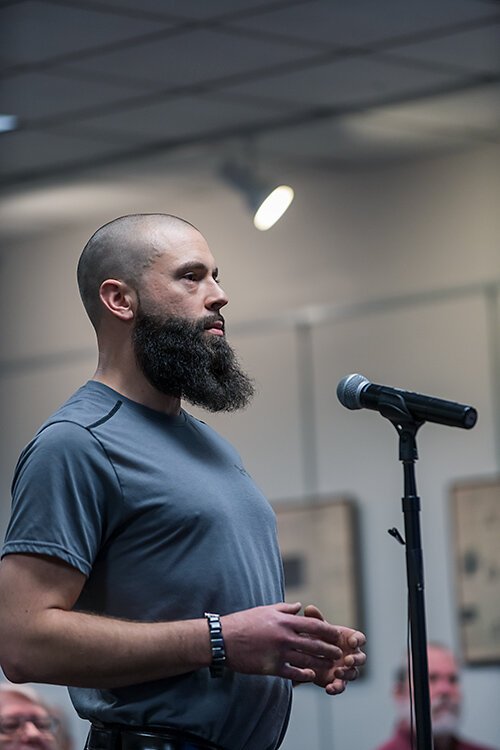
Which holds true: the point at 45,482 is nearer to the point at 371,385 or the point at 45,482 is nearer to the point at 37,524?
the point at 37,524

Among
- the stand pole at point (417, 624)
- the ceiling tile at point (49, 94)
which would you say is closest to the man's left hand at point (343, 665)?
the stand pole at point (417, 624)

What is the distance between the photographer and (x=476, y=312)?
5.46 metres

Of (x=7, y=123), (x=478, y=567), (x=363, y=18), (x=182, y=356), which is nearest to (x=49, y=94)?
(x=7, y=123)

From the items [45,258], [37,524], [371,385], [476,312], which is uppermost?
[45,258]

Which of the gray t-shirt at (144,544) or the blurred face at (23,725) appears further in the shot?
the blurred face at (23,725)

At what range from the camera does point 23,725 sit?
139 inches

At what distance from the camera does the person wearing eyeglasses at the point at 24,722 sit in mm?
3496

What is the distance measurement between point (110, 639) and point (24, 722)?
180cm

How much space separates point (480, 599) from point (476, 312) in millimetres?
1015

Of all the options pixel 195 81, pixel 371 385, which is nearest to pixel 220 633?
pixel 371 385

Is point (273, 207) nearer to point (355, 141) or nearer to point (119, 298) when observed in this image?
point (355, 141)

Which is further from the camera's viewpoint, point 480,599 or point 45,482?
point 480,599

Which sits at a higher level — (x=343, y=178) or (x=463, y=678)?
(x=343, y=178)

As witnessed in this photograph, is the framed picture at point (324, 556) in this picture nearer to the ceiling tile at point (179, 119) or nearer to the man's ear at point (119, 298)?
the ceiling tile at point (179, 119)
